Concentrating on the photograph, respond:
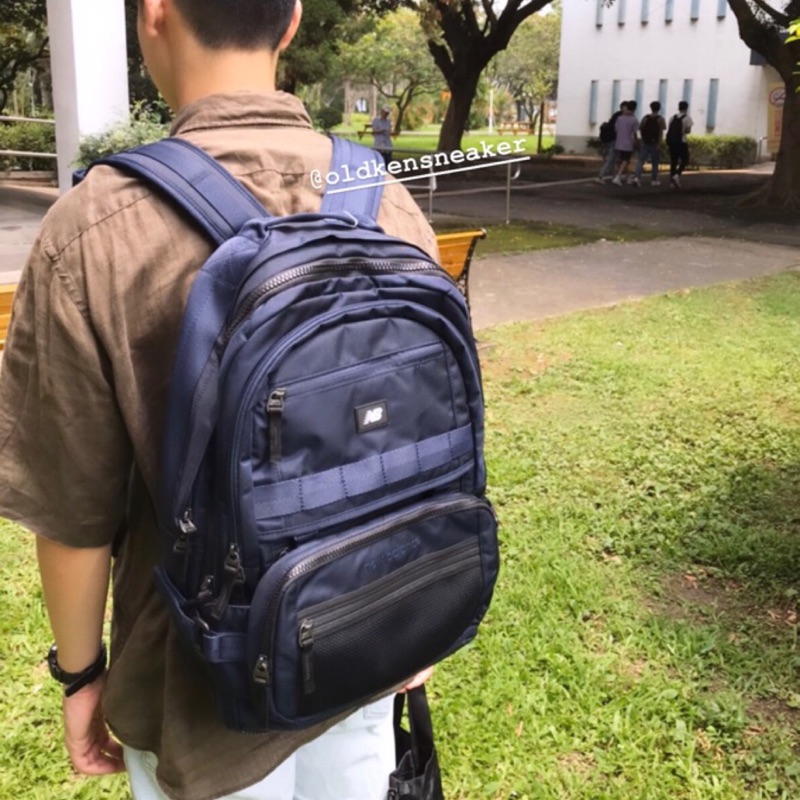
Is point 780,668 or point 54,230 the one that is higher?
point 54,230

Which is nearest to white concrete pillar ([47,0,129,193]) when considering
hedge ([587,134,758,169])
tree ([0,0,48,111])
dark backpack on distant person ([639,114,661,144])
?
tree ([0,0,48,111])

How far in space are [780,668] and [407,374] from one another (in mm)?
2433

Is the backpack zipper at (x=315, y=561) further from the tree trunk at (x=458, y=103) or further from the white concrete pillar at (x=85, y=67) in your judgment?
the tree trunk at (x=458, y=103)

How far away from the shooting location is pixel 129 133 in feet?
24.4

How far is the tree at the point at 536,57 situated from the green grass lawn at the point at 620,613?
50.2 meters

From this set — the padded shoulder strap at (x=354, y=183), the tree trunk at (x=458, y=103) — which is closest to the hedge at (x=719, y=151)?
the tree trunk at (x=458, y=103)

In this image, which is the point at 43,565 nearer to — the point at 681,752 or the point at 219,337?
the point at 219,337

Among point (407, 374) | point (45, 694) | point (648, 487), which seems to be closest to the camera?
point (407, 374)

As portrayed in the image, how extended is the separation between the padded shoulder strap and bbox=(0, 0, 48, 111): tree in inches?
744

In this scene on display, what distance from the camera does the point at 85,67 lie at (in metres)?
7.90

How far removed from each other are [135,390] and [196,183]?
10.2 inches

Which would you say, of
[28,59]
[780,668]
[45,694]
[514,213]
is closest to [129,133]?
[45,694]

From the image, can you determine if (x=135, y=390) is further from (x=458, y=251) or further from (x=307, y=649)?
(x=458, y=251)

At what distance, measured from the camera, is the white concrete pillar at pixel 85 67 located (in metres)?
7.80
